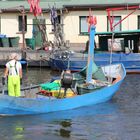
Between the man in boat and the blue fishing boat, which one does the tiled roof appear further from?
the man in boat

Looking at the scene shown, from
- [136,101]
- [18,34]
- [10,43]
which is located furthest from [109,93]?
[18,34]

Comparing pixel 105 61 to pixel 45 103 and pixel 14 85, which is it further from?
pixel 14 85

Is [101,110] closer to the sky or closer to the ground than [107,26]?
closer to the ground

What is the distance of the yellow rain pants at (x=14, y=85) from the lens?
17266mm

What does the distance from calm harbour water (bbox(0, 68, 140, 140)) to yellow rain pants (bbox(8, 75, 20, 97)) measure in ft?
3.13

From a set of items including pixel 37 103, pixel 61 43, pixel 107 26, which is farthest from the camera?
pixel 107 26

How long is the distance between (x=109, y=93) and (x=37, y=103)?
399 cm

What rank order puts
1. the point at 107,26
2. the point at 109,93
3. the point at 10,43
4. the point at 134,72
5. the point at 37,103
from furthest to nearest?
1. the point at 107,26
2. the point at 10,43
3. the point at 134,72
4. the point at 109,93
5. the point at 37,103

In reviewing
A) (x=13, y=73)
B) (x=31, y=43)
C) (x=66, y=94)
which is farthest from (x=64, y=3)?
(x=13, y=73)

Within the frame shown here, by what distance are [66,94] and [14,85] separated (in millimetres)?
2140

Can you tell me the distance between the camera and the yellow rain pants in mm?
17266

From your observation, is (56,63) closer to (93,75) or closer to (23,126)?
(93,75)

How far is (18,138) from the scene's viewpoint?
14.4 meters

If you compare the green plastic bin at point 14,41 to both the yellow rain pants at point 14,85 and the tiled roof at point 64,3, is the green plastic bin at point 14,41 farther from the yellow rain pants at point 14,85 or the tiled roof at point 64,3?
the yellow rain pants at point 14,85
